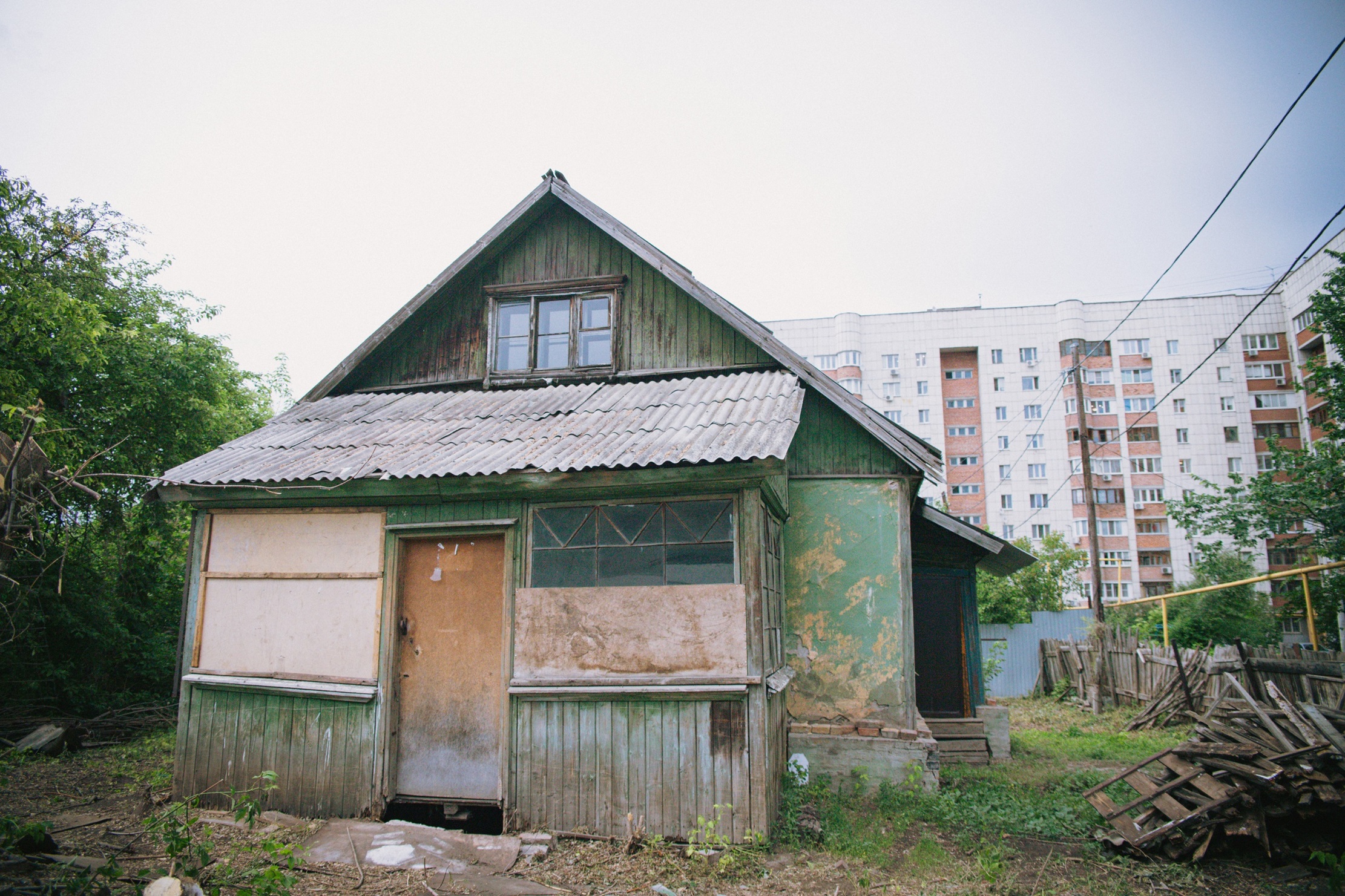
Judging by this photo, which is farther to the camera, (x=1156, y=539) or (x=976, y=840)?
(x=1156, y=539)

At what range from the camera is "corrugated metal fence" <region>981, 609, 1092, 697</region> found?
2039 centimetres

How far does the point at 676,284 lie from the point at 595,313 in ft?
3.50

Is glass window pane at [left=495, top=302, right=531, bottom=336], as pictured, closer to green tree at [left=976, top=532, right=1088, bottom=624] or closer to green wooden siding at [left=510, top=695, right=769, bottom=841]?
green wooden siding at [left=510, top=695, right=769, bottom=841]

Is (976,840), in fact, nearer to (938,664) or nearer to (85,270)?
(938,664)

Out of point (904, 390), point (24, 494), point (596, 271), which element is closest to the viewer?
point (24, 494)

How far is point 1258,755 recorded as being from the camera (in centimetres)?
589

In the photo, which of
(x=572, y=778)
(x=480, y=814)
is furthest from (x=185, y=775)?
(x=572, y=778)

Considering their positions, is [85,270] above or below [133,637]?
above

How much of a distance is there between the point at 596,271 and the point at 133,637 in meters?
10.6

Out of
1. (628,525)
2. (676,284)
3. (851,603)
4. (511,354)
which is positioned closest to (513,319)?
(511,354)

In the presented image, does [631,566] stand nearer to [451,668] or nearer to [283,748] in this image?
[451,668]

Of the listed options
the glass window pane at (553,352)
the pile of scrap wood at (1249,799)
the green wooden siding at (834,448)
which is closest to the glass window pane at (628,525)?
the green wooden siding at (834,448)

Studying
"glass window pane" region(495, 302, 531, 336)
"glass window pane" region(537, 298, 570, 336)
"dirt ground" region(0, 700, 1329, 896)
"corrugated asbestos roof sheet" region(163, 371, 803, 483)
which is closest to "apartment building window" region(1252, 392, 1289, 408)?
"dirt ground" region(0, 700, 1329, 896)

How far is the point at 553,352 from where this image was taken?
9.09 metres
